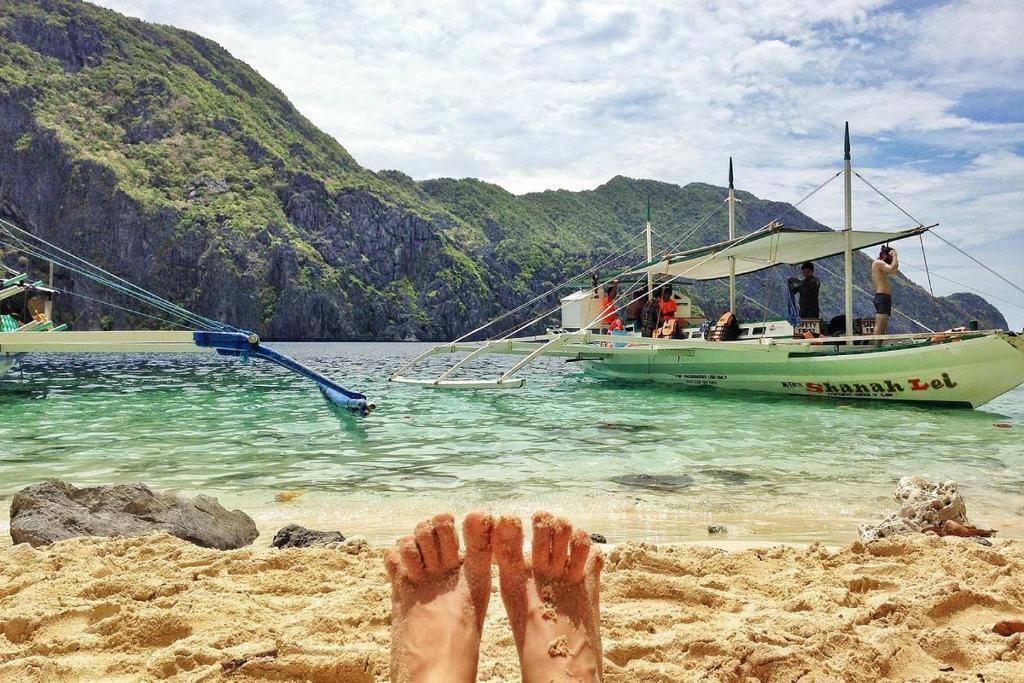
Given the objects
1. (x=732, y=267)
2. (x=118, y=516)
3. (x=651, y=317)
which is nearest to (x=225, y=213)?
(x=651, y=317)

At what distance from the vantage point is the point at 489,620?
7.43 feet

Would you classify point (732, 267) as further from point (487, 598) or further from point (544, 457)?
point (487, 598)

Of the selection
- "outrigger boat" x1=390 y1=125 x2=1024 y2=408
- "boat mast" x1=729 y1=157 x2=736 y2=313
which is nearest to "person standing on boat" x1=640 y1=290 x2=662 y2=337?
"outrigger boat" x1=390 y1=125 x2=1024 y2=408

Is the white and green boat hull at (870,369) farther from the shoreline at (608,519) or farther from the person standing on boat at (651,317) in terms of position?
the shoreline at (608,519)

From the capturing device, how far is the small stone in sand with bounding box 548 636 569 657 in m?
1.73

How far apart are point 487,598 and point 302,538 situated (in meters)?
1.87

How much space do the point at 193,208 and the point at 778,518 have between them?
10005cm

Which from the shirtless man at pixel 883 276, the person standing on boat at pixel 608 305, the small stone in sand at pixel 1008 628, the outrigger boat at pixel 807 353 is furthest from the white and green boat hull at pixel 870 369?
the small stone in sand at pixel 1008 628

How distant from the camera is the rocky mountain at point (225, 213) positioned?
86.5 m

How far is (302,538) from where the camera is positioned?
11.5 ft

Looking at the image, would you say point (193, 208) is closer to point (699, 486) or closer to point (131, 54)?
point (131, 54)

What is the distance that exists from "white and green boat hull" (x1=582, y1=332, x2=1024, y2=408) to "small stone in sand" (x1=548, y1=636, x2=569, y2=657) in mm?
12901

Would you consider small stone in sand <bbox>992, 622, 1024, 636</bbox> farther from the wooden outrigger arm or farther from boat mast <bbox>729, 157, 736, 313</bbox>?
boat mast <bbox>729, 157, 736, 313</bbox>

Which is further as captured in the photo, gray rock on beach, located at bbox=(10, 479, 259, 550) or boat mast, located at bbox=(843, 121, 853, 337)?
boat mast, located at bbox=(843, 121, 853, 337)
